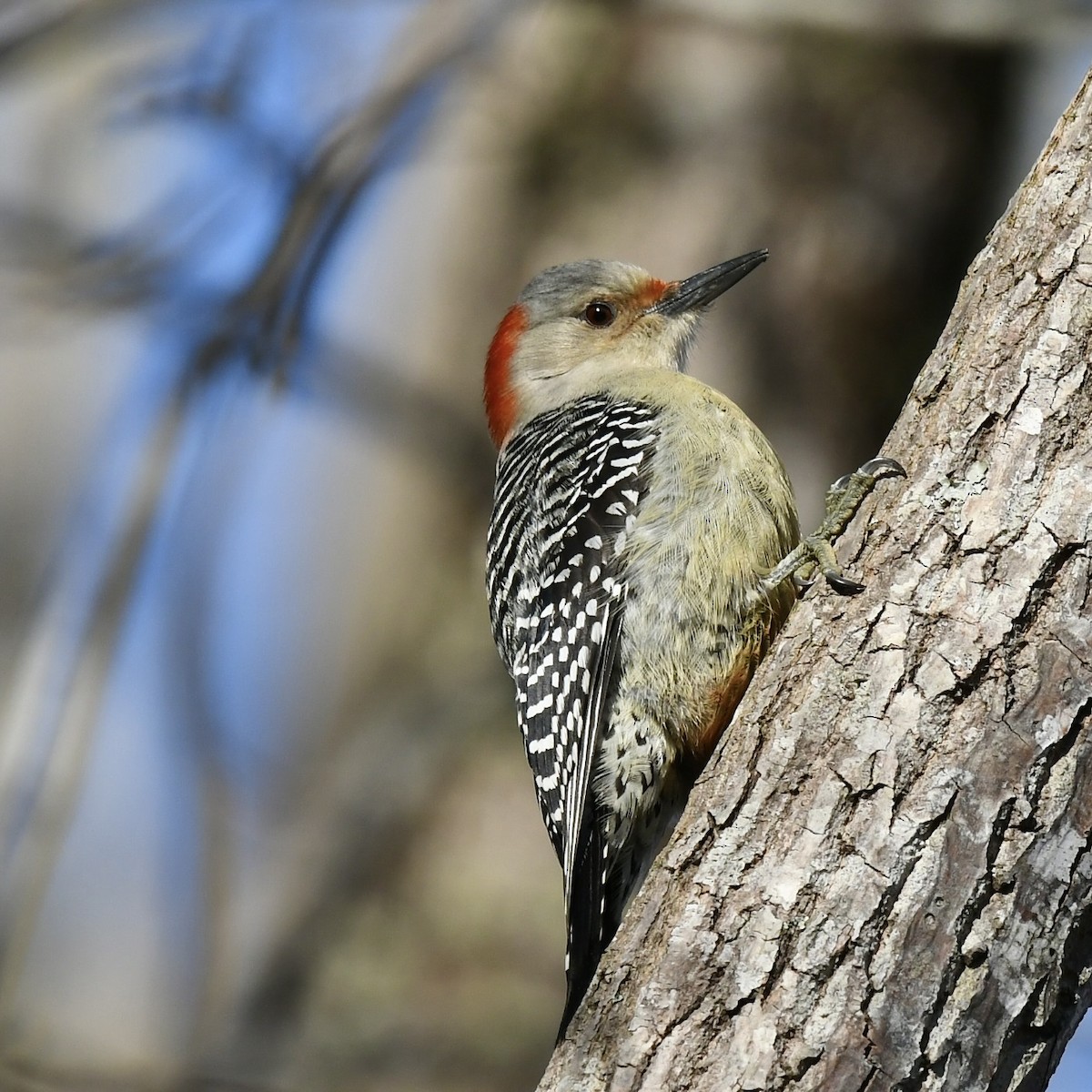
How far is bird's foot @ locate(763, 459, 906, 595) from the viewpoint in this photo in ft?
11.0

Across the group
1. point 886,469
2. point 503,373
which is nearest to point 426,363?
point 503,373

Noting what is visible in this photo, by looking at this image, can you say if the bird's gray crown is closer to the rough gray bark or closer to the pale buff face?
the pale buff face

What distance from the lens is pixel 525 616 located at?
505 cm

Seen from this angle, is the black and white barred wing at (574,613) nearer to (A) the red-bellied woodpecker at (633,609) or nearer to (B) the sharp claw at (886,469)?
(A) the red-bellied woodpecker at (633,609)

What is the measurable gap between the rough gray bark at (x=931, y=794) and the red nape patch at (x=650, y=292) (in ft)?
8.52

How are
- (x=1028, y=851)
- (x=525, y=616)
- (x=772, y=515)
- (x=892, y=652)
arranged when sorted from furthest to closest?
(x=525, y=616) < (x=772, y=515) < (x=892, y=652) < (x=1028, y=851)

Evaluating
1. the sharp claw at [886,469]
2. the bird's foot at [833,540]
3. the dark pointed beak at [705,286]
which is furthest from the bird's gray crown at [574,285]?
the sharp claw at [886,469]

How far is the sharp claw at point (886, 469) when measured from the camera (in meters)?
3.37

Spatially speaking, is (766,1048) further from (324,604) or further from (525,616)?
(324,604)

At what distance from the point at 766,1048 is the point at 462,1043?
121 inches

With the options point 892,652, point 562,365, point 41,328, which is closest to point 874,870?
point 892,652

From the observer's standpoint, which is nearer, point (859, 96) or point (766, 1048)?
point (766, 1048)

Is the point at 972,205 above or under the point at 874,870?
above

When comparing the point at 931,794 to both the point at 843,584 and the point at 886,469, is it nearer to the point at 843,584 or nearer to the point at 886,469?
the point at 843,584
